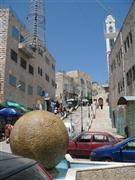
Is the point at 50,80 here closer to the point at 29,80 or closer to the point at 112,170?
the point at 29,80

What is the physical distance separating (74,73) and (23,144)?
90.8m

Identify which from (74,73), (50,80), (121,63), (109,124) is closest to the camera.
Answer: (121,63)

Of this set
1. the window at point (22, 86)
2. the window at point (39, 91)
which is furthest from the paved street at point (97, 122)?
the window at point (22, 86)

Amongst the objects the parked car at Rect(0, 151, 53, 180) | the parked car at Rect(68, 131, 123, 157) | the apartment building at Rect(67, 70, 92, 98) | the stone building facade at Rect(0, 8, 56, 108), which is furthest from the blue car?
the apartment building at Rect(67, 70, 92, 98)

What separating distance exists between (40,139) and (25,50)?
98.0ft

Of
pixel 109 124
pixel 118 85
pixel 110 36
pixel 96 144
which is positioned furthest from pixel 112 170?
pixel 110 36

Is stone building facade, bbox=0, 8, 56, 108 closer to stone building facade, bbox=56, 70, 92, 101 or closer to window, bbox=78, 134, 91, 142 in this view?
window, bbox=78, 134, 91, 142

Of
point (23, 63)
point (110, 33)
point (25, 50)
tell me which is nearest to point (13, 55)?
point (25, 50)

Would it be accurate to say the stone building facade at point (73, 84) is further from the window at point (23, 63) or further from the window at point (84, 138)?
the window at point (84, 138)

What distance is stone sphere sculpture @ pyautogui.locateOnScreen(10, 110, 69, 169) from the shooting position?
6.99 m

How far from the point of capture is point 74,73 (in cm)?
9756

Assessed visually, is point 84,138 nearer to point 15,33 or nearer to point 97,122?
point 15,33

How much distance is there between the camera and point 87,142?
52.4ft

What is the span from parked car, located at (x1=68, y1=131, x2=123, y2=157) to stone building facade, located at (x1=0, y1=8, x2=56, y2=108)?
14569 millimetres
